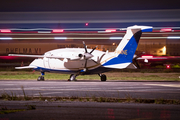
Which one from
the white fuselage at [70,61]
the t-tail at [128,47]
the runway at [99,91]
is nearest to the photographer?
the runway at [99,91]

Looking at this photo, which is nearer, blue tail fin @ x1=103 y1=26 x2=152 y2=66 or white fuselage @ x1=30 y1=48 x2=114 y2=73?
blue tail fin @ x1=103 y1=26 x2=152 y2=66

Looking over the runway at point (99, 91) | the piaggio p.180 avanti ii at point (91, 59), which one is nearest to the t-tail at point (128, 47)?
the piaggio p.180 avanti ii at point (91, 59)

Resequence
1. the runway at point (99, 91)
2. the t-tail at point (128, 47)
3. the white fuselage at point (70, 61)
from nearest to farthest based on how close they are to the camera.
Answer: the runway at point (99, 91)
the t-tail at point (128, 47)
the white fuselage at point (70, 61)

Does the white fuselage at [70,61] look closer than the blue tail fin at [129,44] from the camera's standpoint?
No

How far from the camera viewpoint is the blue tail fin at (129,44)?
25.1 metres

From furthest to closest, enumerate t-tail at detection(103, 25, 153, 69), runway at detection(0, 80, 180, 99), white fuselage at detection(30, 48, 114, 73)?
white fuselage at detection(30, 48, 114, 73), t-tail at detection(103, 25, 153, 69), runway at detection(0, 80, 180, 99)

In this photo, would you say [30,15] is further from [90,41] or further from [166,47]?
[166,47]

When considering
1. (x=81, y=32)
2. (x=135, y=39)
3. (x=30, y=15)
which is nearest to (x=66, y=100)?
(x=135, y=39)

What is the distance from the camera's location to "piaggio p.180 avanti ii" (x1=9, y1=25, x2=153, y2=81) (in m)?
25.1

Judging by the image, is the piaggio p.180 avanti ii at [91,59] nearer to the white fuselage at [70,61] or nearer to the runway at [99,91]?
the white fuselage at [70,61]

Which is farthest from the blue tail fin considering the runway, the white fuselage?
the runway

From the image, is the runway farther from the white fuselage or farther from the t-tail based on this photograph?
the white fuselage

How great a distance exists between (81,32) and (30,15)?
274 inches

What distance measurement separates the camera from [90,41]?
2878cm
